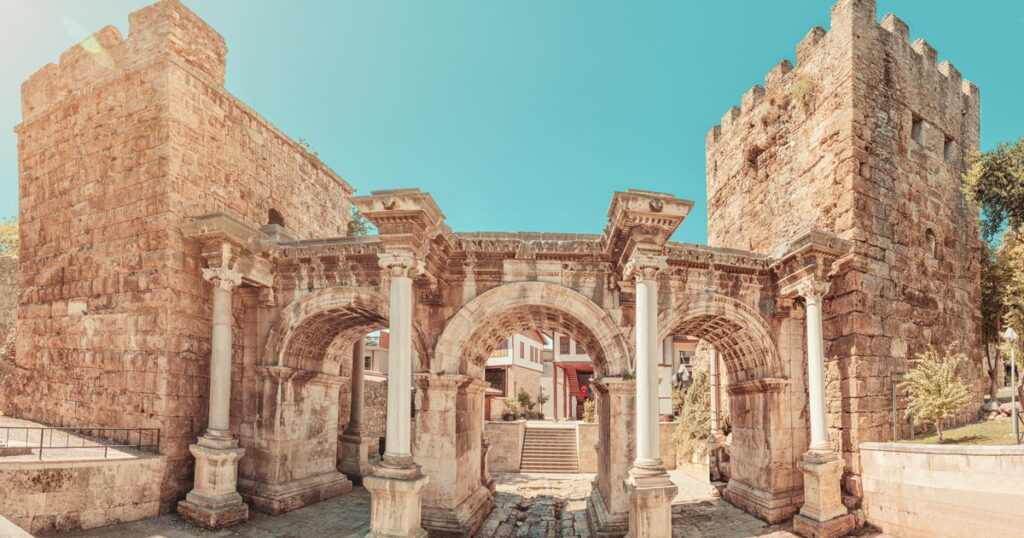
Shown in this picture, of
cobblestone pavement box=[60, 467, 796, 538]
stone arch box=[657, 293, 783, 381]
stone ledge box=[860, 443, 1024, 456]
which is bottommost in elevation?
cobblestone pavement box=[60, 467, 796, 538]

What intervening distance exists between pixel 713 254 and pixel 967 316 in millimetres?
7551

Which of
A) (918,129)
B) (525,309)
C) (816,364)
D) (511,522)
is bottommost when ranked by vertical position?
(511,522)

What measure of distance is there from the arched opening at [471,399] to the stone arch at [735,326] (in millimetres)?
1403

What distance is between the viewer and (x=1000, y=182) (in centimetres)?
1319

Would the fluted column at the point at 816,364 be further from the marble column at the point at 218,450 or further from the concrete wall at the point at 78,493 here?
the concrete wall at the point at 78,493

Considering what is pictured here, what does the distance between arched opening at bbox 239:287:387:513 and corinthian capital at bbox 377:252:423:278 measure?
6.86 ft

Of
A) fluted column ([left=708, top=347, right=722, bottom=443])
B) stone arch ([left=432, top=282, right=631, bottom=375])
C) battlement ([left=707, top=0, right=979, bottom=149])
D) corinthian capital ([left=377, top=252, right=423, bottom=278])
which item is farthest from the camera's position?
fluted column ([left=708, top=347, right=722, bottom=443])

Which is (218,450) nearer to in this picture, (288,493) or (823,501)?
(288,493)

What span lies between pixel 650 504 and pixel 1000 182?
38.4 feet

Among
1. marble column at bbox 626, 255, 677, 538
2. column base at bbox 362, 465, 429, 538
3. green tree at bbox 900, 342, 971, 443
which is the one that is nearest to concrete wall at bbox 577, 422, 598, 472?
green tree at bbox 900, 342, 971, 443

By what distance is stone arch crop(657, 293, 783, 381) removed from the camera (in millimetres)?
11500

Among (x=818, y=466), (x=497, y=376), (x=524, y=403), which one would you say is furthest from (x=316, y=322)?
(x=497, y=376)

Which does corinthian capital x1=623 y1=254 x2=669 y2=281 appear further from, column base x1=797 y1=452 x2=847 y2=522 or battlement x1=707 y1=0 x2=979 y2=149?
battlement x1=707 y1=0 x2=979 y2=149

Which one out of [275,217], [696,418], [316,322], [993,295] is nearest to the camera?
[316,322]
